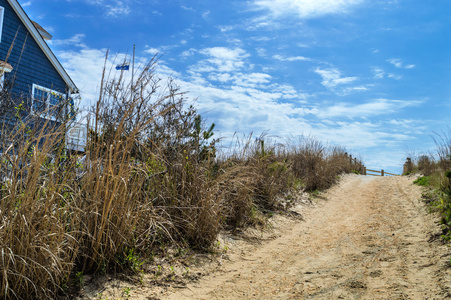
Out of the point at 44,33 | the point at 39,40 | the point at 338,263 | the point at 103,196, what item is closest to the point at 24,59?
the point at 39,40

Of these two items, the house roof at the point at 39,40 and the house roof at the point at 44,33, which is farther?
→ the house roof at the point at 44,33

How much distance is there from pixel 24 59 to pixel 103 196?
46.8 ft

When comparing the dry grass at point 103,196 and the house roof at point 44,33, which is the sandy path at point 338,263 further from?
the house roof at point 44,33

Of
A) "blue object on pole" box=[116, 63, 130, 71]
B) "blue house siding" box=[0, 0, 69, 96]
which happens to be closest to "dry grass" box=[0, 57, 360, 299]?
"blue object on pole" box=[116, 63, 130, 71]

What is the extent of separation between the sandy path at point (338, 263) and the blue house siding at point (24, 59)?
39.1 ft

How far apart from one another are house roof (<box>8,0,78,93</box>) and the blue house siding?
0.52 feet

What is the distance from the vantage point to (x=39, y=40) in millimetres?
15539

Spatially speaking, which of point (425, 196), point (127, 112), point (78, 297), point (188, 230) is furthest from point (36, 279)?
point (425, 196)

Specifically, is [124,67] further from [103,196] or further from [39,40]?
[39,40]

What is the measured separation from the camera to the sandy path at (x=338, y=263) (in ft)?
13.0

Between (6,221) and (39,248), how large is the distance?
364 mm

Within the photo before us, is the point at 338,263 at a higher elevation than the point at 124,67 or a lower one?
lower

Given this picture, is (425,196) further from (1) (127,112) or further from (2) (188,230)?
(1) (127,112)

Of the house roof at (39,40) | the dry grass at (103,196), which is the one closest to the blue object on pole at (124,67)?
the dry grass at (103,196)
